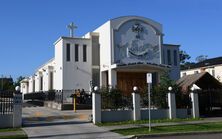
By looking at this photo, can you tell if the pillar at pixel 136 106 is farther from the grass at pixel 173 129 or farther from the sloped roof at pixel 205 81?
the sloped roof at pixel 205 81

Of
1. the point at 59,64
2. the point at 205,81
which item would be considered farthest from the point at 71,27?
the point at 205,81

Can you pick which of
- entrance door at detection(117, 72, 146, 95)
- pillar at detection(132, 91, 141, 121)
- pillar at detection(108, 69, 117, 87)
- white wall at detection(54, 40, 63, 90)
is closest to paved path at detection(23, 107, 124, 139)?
pillar at detection(132, 91, 141, 121)

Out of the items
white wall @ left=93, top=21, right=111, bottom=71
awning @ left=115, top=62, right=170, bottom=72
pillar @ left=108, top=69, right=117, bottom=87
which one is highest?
white wall @ left=93, top=21, right=111, bottom=71

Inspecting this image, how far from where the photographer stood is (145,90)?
23.5m

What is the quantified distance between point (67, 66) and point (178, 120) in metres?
17.5

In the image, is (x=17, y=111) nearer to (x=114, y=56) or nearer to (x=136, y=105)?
(x=136, y=105)

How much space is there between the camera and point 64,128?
18516 millimetres

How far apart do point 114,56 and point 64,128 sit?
17.3m

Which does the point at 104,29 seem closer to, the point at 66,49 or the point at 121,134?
the point at 66,49

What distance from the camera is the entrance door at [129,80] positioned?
36.6 metres

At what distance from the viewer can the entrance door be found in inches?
1441

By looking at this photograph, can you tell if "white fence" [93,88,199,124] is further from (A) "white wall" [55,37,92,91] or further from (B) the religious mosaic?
Result: (A) "white wall" [55,37,92,91]

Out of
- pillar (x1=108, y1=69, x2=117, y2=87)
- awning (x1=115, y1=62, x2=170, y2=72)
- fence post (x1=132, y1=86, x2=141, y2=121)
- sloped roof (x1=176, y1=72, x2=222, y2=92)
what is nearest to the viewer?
fence post (x1=132, y1=86, x2=141, y2=121)

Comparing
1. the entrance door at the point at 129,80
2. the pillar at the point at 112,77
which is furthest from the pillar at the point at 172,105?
the entrance door at the point at 129,80
